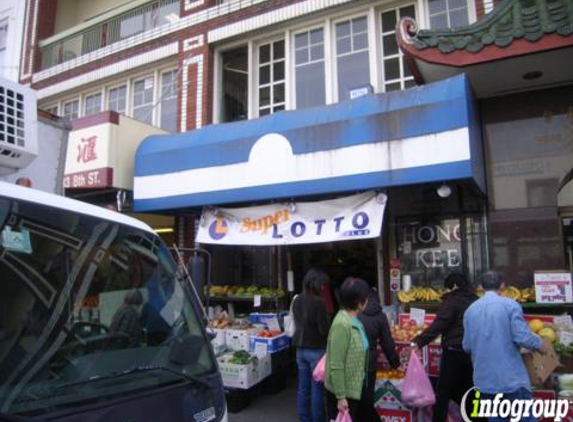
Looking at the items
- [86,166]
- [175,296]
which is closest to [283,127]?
[86,166]

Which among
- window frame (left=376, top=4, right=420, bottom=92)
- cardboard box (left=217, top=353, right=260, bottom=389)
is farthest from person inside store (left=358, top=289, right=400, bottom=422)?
window frame (left=376, top=4, right=420, bottom=92)

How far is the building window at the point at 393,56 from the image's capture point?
27.3 feet

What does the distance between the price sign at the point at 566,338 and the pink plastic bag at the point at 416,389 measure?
5.77 ft

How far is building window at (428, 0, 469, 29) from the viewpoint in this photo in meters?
7.99

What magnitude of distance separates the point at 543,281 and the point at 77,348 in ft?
20.1

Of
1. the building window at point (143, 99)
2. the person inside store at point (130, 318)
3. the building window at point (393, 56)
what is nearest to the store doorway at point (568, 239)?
the building window at point (393, 56)

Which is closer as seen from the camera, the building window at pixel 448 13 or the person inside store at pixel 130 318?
the person inside store at pixel 130 318

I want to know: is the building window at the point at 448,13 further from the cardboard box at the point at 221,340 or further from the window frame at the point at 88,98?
the window frame at the point at 88,98

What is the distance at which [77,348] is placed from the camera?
7.79ft

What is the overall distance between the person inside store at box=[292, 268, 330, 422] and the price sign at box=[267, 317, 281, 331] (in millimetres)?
2334

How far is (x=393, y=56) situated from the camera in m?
8.50

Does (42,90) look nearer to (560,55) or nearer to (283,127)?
(283,127)

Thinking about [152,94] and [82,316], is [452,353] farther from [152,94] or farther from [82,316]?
[152,94]

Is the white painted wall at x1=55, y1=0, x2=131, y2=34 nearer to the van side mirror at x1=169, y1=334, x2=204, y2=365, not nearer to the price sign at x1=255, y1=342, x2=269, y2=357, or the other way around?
the price sign at x1=255, y1=342, x2=269, y2=357
